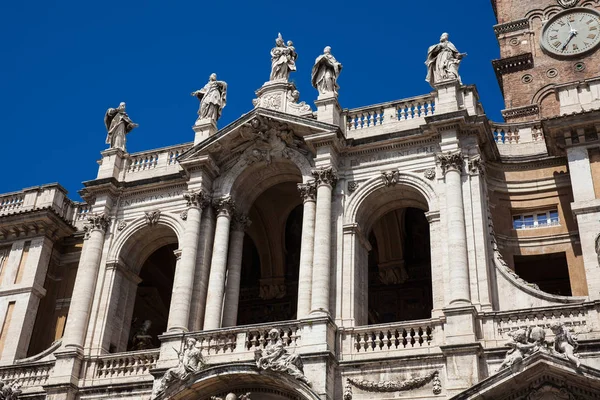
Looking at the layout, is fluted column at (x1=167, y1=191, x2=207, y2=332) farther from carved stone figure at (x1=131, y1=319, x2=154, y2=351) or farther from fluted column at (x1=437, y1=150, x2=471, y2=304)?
fluted column at (x1=437, y1=150, x2=471, y2=304)

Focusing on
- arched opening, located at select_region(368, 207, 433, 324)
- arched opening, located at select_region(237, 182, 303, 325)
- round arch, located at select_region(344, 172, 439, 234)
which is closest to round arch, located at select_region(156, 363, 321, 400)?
round arch, located at select_region(344, 172, 439, 234)

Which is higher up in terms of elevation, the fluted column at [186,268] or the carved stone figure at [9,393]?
the fluted column at [186,268]

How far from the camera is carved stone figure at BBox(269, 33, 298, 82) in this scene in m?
27.4

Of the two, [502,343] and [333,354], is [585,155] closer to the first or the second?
[502,343]

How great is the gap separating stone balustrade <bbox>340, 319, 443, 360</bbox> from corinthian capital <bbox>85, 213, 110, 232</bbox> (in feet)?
30.4

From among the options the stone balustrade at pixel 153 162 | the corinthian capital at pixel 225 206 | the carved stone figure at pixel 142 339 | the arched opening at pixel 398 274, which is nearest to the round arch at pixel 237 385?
the carved stone figure at pixel 142 339

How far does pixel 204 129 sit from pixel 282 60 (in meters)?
3.45

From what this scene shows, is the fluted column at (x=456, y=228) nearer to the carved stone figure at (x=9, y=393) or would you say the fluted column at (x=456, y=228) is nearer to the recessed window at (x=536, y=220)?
the recessed window at (x=536, y=220)

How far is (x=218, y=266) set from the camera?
2412 centimetres

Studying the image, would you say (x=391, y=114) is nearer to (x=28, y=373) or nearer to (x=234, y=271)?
(x=234, y=271)

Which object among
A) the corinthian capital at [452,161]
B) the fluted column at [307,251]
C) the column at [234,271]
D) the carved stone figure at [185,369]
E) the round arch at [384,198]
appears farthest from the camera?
the column at [234,271]

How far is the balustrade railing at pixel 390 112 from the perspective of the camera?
989 inches

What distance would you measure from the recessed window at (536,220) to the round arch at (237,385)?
8.58m

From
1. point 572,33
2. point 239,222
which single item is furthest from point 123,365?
point 572,33
